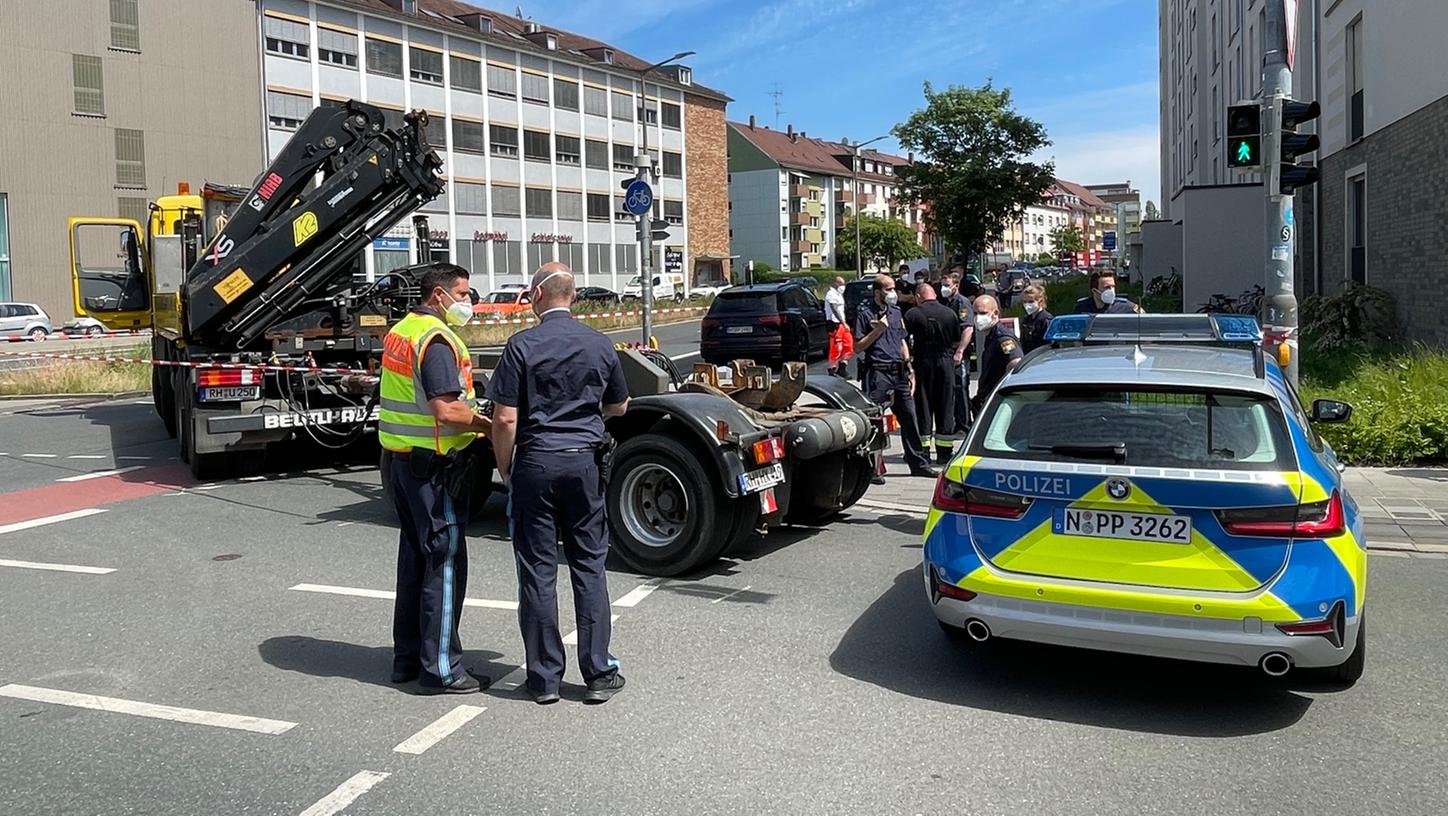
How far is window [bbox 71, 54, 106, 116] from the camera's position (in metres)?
47.6

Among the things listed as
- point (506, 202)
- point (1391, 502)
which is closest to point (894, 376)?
point (1391, 502)

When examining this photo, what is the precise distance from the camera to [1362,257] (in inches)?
773

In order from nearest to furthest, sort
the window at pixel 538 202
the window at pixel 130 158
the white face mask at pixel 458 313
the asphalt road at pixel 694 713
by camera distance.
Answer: the asphalt road at pixel 694 713 → the white face mask at pixel 458 313 → the window at pixel 130 158 → the window at pixel 538 202

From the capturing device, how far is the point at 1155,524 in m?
4.79

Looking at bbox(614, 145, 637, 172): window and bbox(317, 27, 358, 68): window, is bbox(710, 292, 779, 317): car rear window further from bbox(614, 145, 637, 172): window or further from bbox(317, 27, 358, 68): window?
bbox(614, 145, 637, 172): window

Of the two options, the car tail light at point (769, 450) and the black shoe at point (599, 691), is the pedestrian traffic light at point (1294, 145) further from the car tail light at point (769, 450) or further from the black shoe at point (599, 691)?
the black shoe at point (599, 691)

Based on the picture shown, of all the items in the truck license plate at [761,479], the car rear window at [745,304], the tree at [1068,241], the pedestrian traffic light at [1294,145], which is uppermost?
the tree at [1068,241]

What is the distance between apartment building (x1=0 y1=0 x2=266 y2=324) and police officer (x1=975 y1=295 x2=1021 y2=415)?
42515 millimetres

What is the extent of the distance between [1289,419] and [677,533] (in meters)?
3.62

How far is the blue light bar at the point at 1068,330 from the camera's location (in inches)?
257

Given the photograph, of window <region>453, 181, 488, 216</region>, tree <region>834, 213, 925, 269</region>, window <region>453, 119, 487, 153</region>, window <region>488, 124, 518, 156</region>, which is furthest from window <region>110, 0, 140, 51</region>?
tree <region>834, 213, 925, 269</region>

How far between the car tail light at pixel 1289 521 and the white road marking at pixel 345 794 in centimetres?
336

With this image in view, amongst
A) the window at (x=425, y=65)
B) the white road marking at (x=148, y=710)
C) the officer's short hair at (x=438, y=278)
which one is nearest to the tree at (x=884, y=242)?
the window at (x=425, y=65)

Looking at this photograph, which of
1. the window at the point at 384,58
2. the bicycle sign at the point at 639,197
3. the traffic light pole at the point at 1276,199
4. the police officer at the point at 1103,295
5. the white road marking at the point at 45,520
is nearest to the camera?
the white road marking at the point at 45,520
